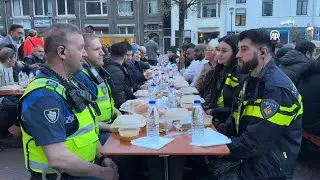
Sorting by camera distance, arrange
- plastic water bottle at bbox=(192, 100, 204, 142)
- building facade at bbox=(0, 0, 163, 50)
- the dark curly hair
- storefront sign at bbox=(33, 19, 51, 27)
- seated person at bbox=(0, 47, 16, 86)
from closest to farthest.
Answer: plastic water bottle at bbox=(192, 100, 204, 142) → the dark curly hair → seated person at bbox=(0, 47, 16, 86) → building facade at bbox=(0, 0, 163, 50) → storefront sign at bbox=(33, 19, 51, 27)

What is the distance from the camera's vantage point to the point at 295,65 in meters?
5.12

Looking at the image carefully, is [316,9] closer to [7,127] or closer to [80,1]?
[80,1]

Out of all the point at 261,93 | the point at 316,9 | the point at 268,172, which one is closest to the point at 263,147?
the point at 268,172

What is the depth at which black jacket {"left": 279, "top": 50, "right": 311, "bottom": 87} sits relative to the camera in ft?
16.0

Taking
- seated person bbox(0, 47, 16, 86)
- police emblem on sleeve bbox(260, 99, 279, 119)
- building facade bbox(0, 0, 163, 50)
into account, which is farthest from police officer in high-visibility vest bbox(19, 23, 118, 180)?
building facade bbox(0, 0, 163, 50)

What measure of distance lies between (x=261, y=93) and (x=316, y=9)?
3703 centimetres

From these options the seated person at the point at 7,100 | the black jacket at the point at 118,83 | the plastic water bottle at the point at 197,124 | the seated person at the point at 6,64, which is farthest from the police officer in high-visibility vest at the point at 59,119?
the seated person at the point at 6,64

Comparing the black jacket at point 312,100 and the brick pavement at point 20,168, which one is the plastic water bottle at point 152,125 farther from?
the black jacket at point 312,100

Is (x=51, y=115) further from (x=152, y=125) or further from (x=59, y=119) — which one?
(x=152, y=125)

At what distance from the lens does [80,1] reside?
34312 mm

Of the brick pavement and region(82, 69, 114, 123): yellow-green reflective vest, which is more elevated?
region(82, 69, 114, 123): yellow-green reflective vest

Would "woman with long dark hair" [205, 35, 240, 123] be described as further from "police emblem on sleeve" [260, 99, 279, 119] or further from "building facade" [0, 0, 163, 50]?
"building facade" [0, 0, 163, 50]

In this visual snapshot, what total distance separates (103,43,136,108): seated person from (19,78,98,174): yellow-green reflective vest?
85.5 inches

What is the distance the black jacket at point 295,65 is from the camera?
4.87 meters
